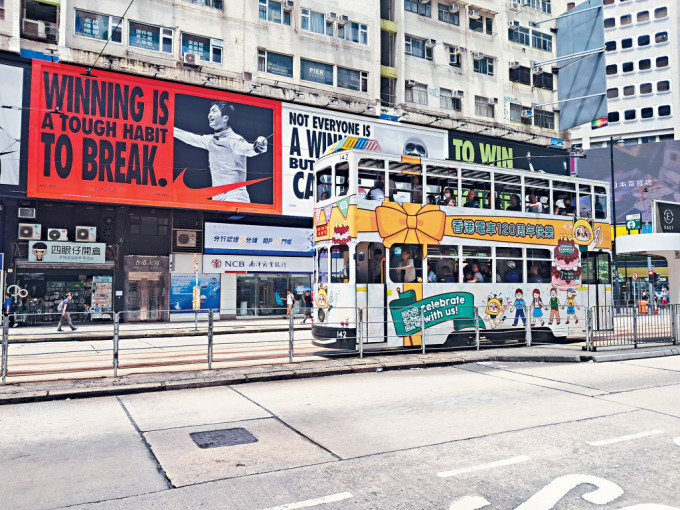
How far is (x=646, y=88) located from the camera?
72688 mm

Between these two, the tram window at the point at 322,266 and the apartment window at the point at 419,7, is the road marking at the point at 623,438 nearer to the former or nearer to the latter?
the tram window at the point at 322,266

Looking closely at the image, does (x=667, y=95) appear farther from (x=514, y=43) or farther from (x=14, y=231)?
(x=14, y=231)

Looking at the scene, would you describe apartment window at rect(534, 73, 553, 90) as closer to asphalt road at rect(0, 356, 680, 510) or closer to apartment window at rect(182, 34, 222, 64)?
apartment window at rect(182, 34, 222, 64)

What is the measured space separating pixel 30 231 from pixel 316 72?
17142mm

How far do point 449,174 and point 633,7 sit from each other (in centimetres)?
7474

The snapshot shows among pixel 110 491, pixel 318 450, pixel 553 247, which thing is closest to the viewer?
pixel 110 491

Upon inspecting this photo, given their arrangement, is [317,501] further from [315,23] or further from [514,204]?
[315,23]

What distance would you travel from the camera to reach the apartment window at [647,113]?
72.4 metres

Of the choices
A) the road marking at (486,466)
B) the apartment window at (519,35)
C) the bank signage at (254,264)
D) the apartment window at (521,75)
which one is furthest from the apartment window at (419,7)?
the road marking at (486,466)

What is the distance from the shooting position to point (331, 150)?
14.4m

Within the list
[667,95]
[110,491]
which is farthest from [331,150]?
[667,95]

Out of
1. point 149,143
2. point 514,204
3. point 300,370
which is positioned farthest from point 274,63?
point 300,370

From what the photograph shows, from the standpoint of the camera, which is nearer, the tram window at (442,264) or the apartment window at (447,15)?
the tram window at (442,264)

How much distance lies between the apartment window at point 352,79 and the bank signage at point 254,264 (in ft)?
34.4
